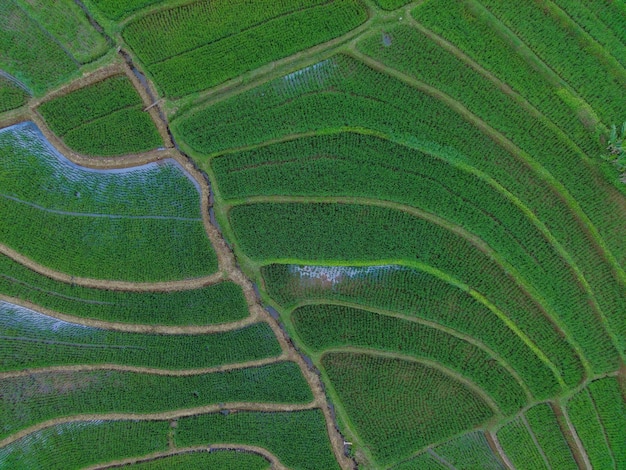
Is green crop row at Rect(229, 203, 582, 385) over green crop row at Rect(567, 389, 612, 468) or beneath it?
over

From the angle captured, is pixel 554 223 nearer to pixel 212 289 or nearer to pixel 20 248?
pixel 212 289

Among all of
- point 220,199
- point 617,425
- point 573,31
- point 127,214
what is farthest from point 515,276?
point 127,214

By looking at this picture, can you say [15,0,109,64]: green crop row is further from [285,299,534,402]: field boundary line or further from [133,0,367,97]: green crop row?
[285,299,534,402]: field boundary line

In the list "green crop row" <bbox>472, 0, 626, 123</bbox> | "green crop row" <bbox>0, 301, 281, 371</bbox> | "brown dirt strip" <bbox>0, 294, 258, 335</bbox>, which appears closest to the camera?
"green crop row" <bbox>472, 0, 626, 123</bbox>

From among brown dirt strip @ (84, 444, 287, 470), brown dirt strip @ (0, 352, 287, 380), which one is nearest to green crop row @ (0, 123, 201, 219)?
brown dirt strip @ (0, 352, 287, 380)

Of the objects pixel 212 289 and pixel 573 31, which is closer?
pixel 573 31

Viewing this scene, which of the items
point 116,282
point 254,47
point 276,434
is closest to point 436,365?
point 276,434

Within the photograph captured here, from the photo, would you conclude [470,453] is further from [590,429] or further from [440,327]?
[440,327]

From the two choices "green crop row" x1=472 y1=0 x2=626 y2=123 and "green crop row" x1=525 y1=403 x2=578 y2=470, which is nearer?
"green crop row" x1=472 y1=0 x2=626 y2=123

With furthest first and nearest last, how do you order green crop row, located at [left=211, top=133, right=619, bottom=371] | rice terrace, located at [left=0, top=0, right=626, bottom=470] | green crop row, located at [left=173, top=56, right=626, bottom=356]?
green crop row, located at [left=211, top=133, right=619, bottom=371]
green crop row, located at [left=173, top=56, right=626, bottom=356]
rice terrace, located at [left=0, top=0, right=626, bottom=470]
